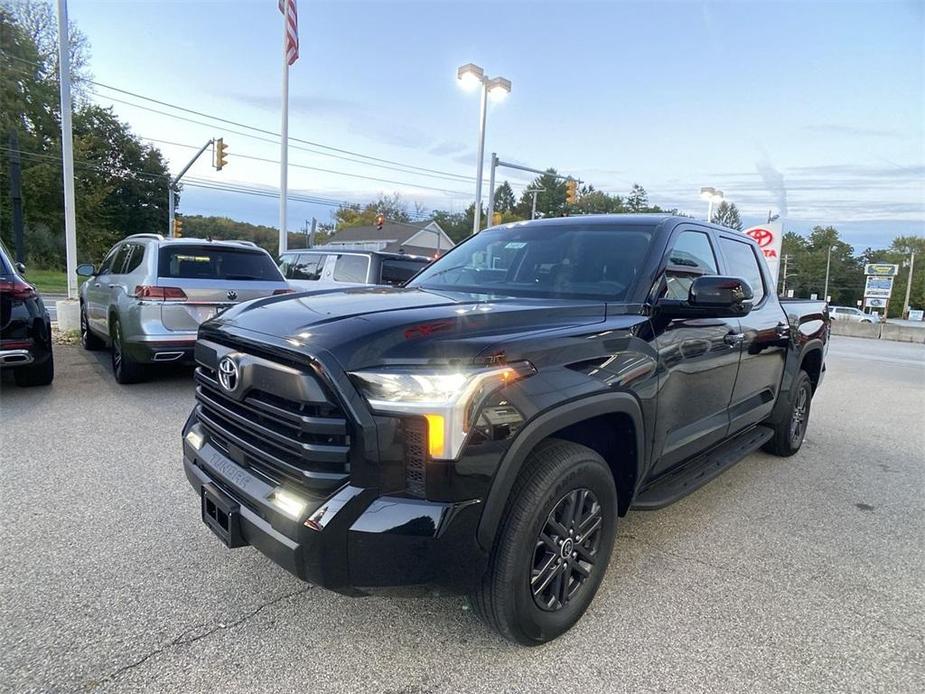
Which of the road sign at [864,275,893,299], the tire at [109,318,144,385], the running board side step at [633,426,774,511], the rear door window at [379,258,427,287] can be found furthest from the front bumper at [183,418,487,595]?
the road sign at [864,275,893,299]

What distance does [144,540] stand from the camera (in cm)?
306

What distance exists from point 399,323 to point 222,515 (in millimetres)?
1045

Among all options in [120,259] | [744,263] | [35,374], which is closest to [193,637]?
[744,263]

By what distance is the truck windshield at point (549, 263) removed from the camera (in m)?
3.05

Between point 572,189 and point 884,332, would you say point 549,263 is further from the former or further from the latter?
point 884,332

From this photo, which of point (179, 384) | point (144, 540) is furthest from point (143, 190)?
point (144, 540)

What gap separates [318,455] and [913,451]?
A: 20.4 ft

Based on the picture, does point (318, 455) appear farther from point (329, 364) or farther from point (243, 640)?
point (243, 640)

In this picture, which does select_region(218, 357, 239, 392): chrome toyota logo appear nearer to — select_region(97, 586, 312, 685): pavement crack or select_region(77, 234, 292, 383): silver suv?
select_region(97, 586, 312, 685): pavement crack

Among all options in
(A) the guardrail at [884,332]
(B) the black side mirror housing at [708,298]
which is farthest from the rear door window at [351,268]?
(A) the guardrail at [884,332]

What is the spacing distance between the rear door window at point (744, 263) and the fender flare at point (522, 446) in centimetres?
218

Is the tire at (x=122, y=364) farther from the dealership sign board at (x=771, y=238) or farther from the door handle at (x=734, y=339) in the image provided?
the dealership sign board at (x=771, y=238)

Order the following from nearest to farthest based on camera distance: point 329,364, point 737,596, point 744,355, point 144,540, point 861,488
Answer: point 329,364 < point 737,596 < point 144,540 < point 744,355 < point 861,488

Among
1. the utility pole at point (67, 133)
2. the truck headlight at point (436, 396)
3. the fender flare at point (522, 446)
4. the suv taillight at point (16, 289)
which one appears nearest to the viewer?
the truck headlight at point (436, 396)
